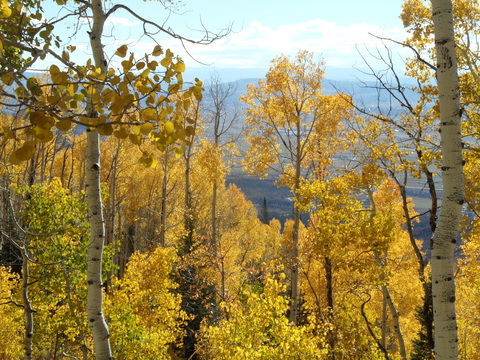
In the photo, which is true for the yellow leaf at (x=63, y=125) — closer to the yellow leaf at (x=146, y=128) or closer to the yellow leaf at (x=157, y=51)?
the yellow leaf at (x=146, y=128)

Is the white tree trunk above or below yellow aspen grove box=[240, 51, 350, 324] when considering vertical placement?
below

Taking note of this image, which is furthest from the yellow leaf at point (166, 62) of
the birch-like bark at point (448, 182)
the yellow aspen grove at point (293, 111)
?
the yellow aspen grove at point (293, 111)

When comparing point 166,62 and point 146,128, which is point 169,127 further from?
point 166,62

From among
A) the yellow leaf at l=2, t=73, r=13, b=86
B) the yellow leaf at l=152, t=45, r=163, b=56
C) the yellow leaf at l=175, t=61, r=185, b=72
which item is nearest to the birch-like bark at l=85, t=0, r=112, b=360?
the yellow leaf at l=152, t=45, r=163, b=56

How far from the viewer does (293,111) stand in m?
10.1

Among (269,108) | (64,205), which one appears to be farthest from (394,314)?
(64,205)

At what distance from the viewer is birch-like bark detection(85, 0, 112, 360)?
288 cm

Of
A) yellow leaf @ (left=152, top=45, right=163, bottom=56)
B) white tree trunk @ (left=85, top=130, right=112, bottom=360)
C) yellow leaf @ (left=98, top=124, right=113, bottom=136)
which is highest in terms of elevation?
yellow leaf @ (left=152, top=45, right=163, bottom=56)

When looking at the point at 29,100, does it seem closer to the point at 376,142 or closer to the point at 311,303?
the point at 376,142

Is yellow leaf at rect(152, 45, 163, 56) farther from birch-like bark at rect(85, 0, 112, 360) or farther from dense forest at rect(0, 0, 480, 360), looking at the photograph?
birch-like bark at rect(85, 0, 112, 360)

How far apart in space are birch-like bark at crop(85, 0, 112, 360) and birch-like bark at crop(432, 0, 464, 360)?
248 centimetres

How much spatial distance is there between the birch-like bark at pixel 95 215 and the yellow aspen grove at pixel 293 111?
704 cm

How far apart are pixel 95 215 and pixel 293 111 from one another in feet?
26.1

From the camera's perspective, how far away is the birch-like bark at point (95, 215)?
9.45 feet
